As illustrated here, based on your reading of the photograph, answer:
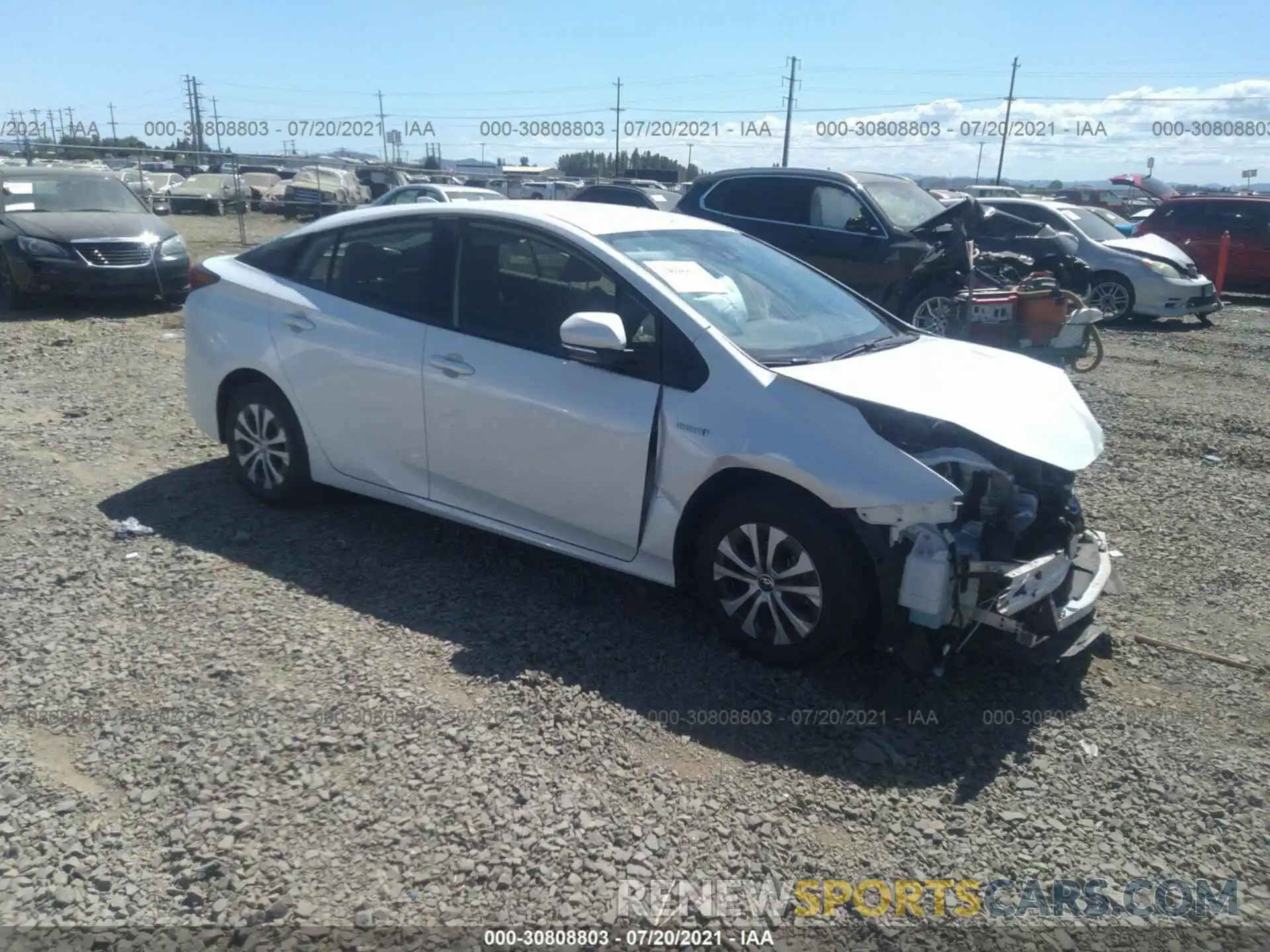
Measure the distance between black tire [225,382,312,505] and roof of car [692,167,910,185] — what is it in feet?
25.2

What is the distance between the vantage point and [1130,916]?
9.25ft

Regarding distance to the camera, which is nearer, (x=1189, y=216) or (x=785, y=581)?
(x=785, y=581)

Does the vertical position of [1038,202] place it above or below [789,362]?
above

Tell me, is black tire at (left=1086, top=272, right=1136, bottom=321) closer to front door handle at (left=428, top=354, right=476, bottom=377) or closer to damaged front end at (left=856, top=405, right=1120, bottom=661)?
damaged front end at (left=856, top=405, right=1120, bottom=661)

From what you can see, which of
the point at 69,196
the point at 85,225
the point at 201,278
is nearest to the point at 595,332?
the point at 201,278

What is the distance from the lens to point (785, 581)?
386cm

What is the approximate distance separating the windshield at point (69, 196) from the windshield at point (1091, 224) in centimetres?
1271

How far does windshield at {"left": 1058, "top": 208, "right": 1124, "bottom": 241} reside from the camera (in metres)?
14.5

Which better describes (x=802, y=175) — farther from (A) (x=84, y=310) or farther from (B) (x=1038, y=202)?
(A) (x=84, y=310)

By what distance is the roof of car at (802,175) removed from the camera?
11.2 metres

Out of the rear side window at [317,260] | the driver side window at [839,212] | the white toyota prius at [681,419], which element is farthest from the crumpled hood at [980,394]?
the driver side window at [839,212]

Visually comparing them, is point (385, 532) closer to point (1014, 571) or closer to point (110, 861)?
point (110, 861)

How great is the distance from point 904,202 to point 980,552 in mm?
8609

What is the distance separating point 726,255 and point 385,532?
7.39 ft
